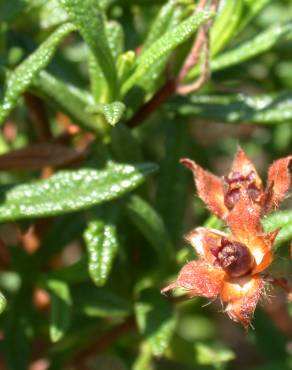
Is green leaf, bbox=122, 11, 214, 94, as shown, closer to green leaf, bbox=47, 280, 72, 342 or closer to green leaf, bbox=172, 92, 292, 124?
green leaf, bbox=172, 92, 292, 124

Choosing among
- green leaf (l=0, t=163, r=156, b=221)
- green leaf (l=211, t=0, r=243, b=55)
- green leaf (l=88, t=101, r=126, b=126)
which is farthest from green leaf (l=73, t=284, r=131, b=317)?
green leaf (l=211, t=0, r=243, b=55)

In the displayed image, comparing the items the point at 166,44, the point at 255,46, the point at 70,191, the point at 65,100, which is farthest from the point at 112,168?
the point at 255,46

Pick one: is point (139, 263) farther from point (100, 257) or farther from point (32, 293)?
point (100, 257)

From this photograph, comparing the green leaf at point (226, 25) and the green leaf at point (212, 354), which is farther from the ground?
the green leaf at point (226, 25)

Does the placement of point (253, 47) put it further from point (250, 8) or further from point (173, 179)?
point (173, 179)

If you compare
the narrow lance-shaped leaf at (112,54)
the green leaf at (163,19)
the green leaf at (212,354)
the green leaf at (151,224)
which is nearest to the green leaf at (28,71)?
the narrow lance-shaped leaf at (112,54)

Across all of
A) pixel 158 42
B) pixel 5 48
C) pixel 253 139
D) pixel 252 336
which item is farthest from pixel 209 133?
pixel 158 42

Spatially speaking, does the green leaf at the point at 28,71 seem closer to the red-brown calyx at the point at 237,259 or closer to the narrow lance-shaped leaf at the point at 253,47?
the narrow lance-shaped leaf at the point at 253,47
